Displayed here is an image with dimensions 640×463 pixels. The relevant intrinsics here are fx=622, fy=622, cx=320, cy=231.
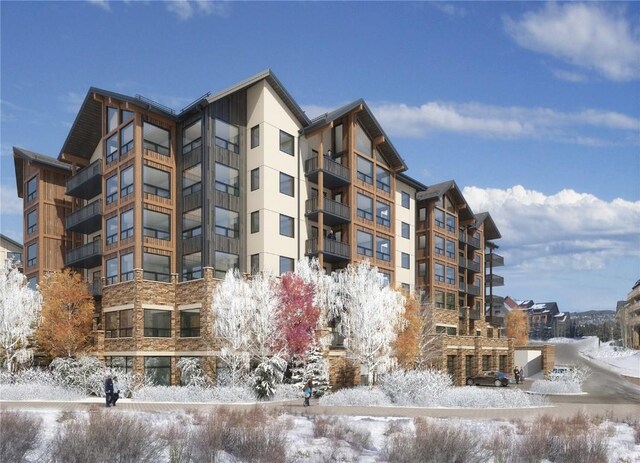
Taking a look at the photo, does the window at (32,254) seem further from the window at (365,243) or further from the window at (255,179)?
the window at (365,243)

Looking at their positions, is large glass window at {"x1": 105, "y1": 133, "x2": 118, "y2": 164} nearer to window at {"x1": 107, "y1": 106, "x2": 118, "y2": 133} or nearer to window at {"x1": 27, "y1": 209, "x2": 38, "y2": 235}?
window at {"x1": 107, "y1": 106, "x2": 118, "y2": 133}

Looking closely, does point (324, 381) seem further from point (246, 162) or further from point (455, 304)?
point (455, 304)

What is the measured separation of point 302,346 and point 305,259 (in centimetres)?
677

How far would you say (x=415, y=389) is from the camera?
2875cm

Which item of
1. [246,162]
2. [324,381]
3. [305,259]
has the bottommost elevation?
[324,381]

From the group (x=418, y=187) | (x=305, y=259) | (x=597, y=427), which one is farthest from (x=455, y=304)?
(x=597, y=427)

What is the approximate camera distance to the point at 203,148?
36.8 m

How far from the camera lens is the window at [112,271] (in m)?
38.8

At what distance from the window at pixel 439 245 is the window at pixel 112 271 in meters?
28.5

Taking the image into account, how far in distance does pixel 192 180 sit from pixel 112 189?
5543 millimetres

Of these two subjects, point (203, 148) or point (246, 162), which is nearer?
point (203, 148)

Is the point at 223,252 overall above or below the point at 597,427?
above

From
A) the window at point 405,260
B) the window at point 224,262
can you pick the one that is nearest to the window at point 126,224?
the window at point 224,262

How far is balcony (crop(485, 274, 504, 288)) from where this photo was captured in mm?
74438
